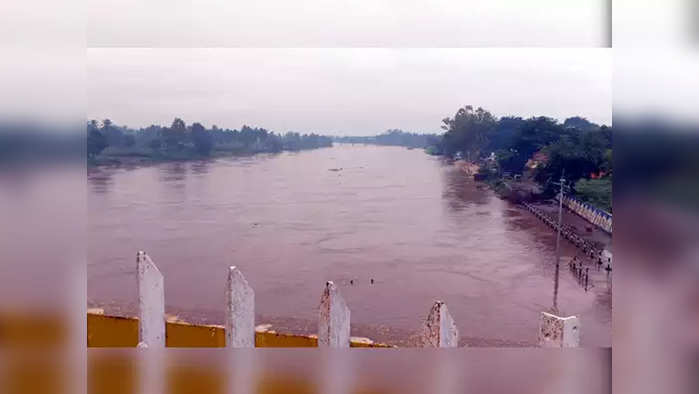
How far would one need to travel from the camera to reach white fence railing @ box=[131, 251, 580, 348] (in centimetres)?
162

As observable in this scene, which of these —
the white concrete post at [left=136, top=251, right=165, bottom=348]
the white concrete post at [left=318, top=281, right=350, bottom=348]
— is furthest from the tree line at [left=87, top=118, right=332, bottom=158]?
the white concrete post at [left=318, top=281, right=350, bottom=348]

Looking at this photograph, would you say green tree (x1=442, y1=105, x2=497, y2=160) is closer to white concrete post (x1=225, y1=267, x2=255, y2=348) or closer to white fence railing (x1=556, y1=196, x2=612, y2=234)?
white fence railing (x1=556, y1=196, x2=612, y2=234)

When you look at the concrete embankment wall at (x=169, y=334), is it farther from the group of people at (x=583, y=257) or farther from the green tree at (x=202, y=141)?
the group of people at (x=583, y=257)

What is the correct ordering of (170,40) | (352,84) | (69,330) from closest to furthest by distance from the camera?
(69,330) → (170,40) → (352,84)

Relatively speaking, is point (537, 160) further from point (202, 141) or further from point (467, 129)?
point (202, 141)

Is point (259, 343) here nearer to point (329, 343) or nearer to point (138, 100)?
point (329, 343)

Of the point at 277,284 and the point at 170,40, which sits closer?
the point at 170,40

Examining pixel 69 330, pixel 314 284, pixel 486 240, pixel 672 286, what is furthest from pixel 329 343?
pixel 672 286

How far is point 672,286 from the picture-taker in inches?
52.0

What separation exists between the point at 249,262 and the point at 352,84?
22.7 inches

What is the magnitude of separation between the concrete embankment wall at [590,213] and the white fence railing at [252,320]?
0.26 meters

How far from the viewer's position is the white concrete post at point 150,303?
1747 millimetres

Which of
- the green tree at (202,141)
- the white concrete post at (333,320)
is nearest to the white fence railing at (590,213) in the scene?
the white concrete post at (333,320)

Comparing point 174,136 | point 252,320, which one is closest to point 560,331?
point 252,320
